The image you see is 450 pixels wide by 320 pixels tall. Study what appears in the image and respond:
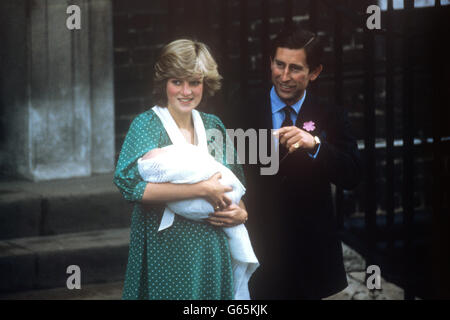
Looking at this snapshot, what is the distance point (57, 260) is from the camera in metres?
4.20

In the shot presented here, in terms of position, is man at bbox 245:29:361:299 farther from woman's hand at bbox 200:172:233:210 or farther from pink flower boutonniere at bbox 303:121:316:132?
woman's hand at bbox 200:172:233:210

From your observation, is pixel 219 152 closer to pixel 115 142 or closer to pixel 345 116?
pixel 345 116

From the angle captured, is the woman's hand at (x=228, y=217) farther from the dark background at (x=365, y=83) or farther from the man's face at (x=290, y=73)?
the man's face at (x=290, y=73)

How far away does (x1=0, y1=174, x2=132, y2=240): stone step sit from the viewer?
172 inches

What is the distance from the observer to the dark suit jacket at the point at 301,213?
3020 millimetres

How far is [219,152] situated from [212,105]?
14.6 inches

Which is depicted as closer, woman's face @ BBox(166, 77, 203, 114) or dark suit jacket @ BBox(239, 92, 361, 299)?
woman's face @ BBox(166, 77, 203, 114)

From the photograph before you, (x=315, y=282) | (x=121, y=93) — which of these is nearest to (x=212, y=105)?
(x=315, y=282)

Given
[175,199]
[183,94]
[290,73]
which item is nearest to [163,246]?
[175,199]

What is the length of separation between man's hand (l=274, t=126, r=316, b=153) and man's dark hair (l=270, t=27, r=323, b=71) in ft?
0.91

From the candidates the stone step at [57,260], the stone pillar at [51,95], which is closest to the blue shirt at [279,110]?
the stone step at [57,260]

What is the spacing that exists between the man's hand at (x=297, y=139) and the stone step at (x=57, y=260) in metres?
1.71

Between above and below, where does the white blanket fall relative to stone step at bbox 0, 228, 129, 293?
above

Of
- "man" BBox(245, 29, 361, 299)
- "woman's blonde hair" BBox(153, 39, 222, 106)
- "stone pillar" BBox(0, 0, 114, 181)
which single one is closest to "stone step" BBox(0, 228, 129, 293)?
"stone pillar" BBox(0, 0, 114, 181)
